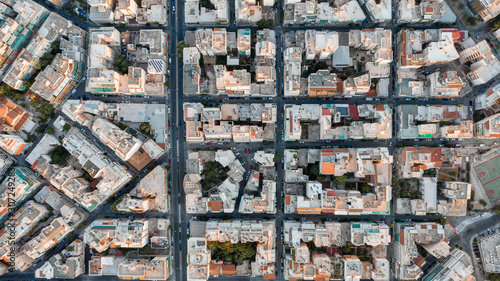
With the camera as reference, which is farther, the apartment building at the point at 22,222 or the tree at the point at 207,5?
the tree at the point at 207,5

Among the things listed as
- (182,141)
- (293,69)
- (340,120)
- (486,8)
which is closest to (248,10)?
(293,69)

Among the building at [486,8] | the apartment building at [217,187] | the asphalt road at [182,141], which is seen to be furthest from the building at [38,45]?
the building at [486,8]

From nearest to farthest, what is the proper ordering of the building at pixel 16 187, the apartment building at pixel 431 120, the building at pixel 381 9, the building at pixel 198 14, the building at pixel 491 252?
the apartment building at pixel 431 120 < the building at pixel 381 9 < the building at pixel 16 187 < the building at pixel 198 14 < the building at pixel 491 252

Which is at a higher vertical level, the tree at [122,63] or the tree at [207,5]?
the tree at [207,5]

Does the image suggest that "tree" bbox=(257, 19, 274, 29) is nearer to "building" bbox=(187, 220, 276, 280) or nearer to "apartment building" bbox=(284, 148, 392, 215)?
"apartment building" bbox=(284, 148, 392, 215)

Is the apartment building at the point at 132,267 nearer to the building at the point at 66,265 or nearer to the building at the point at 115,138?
the building at the point at 66,265

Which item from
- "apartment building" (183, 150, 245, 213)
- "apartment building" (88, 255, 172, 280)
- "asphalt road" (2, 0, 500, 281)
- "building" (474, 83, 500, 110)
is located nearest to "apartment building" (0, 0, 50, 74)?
"asphalt road" (2, 0, 500, 281)
